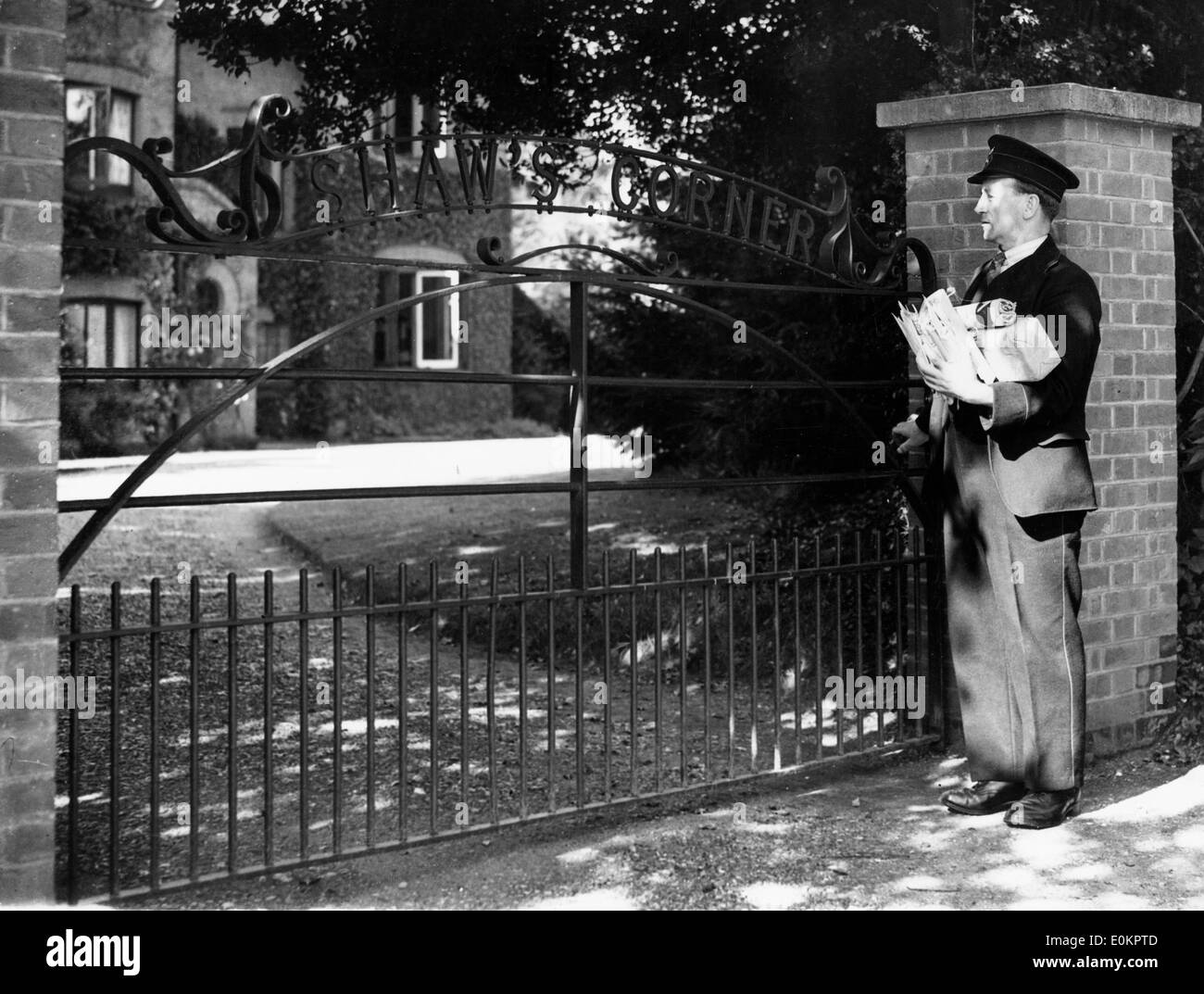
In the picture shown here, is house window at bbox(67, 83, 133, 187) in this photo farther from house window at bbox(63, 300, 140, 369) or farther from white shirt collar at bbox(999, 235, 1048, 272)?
white shirt collar at bbox(999, 235, 1048, 272)

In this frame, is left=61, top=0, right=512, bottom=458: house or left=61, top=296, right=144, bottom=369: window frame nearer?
left=61, top=0, right=512, bottom=458: house

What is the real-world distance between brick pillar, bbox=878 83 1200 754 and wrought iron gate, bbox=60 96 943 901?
39 centimetres

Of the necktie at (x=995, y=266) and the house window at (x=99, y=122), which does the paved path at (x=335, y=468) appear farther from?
the necktie at (x=995, y=266)

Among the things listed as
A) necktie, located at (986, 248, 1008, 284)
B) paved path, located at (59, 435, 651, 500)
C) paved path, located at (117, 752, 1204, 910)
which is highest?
necktie, located at (986, 248, 1008, 284)

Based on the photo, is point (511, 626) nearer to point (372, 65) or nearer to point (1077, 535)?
point (372, 65)

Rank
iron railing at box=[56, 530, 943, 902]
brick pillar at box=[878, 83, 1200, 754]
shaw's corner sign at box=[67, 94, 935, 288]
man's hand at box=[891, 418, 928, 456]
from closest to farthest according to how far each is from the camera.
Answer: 1. shaw's corner sign at box=[67, 94, 935, 288]
2. iron railing at box=[56, 530, 943, 902]
3. man's hand at box=[891, 418, 928, 456]
4. brick pillar at box=[878, 83, 1200, 754]

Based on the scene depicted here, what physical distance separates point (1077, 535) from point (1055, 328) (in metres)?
0.76

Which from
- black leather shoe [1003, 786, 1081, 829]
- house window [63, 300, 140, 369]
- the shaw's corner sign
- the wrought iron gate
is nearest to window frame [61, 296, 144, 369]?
house window [63, 300, 140, 369]

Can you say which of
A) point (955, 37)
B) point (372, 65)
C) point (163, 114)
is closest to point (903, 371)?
point (955, 37)

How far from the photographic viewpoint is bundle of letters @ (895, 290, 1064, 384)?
524cm

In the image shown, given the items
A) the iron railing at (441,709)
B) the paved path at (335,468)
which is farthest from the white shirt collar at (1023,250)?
the paved path at (335,468)

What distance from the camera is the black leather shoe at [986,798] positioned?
5.66m

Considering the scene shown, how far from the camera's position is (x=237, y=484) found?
56.4 feet

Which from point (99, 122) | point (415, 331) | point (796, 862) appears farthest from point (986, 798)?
point (415, 331)
